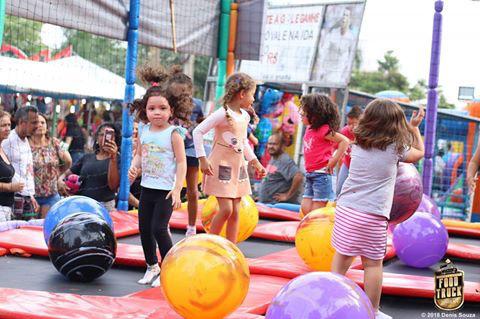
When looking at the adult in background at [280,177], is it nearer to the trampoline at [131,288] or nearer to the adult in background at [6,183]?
the trampoline at [131,288]

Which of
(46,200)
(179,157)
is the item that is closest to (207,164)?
(179,157)

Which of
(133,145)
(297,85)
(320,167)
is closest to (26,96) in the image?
(297,85)

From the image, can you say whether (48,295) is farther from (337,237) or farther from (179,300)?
(337,237)

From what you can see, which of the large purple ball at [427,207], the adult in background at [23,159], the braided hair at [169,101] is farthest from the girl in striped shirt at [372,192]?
the adult in background at [23,159]

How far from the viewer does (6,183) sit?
5.55 m

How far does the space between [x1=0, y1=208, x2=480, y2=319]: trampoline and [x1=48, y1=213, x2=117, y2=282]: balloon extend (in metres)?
0.10

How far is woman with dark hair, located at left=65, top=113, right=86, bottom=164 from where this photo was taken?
10153 mm

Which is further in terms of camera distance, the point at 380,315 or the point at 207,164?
the point at 207,164

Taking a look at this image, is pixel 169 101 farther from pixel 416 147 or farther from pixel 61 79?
pixel 61 79

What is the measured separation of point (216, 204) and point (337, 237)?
159 centimetres

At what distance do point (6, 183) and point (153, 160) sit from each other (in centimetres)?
185

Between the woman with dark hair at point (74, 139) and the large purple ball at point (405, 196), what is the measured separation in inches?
210

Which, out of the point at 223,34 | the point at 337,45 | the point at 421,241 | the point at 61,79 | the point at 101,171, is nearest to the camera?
the point at 421,241

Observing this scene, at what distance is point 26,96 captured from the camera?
1348 centimetres
